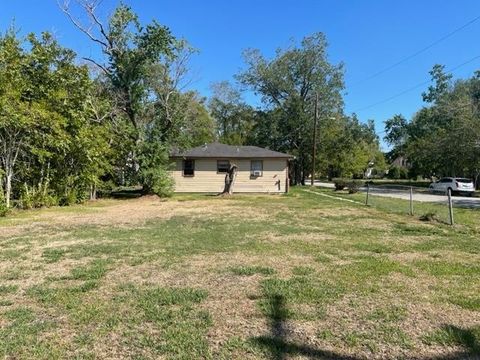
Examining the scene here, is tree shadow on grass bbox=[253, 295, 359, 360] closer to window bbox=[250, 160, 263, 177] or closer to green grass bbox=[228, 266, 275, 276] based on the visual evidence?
green grass bbox=[228, 266, 275, 276]

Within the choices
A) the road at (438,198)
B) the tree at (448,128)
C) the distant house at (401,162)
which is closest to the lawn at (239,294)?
the road at (438,198)

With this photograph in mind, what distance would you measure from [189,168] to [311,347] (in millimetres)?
23175

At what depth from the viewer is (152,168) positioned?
1970 centimetres

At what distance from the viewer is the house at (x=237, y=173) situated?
1023 inches

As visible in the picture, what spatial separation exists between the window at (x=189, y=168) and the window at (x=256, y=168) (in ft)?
12.3

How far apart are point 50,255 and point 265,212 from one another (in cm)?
793

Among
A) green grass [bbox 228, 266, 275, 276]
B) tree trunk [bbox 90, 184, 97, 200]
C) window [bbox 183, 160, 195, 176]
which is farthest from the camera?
window [bbox 183, 160, 195, 176]

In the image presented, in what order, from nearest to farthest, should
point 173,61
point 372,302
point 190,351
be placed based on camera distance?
point 190,351
point 372,302
point 173,61

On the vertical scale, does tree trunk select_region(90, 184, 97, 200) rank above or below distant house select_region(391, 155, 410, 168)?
below

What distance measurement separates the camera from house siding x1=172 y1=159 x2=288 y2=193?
2605cm

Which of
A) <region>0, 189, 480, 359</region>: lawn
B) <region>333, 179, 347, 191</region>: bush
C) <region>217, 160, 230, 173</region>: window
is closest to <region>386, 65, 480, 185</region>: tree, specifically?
<region>333, 179, 347, 191</region>: bush

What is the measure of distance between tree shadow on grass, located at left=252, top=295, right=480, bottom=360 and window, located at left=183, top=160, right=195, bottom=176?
73.7 ft

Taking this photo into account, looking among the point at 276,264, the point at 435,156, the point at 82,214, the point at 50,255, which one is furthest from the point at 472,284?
the point at 435,156

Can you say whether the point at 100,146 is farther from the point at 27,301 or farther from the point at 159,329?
the point at 159,329
